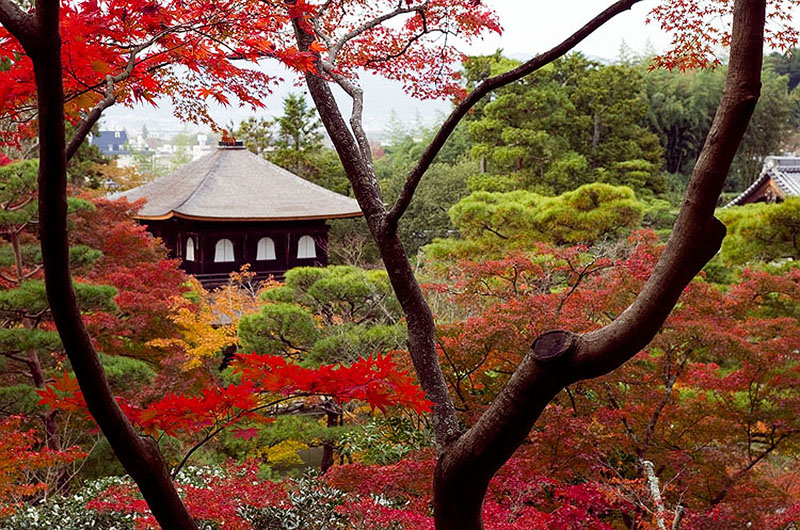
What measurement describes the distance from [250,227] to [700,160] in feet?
45.0

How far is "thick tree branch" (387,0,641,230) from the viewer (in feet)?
5.88

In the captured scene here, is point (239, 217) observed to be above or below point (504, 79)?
below

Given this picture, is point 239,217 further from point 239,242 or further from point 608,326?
point 608,326

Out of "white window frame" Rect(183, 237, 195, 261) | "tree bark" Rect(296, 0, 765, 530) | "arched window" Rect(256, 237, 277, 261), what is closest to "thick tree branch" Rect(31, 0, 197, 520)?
"tree bark" Rect(296, 0, 765, 530)

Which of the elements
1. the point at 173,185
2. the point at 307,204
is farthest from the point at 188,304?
the point at 173,185

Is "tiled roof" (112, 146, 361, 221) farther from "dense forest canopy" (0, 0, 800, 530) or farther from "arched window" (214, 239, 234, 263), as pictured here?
"dense forest canopy" (0, 0, 800, 530)

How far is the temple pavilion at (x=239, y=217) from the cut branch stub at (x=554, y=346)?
12675 millimetres

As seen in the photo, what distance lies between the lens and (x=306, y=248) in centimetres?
1550

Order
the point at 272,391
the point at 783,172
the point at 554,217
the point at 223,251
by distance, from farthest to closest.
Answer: the point at 223,251
the point at 783,172
the point at 554,217
the point at 272,391

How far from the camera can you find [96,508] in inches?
153

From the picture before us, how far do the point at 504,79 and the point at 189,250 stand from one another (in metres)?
13.9

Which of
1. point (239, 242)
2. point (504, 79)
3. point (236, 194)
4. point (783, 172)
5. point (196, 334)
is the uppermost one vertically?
point (783, 172)

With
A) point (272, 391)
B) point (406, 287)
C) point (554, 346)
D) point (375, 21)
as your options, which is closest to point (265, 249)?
point (375, 21)

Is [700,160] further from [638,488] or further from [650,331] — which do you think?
[638,488]
